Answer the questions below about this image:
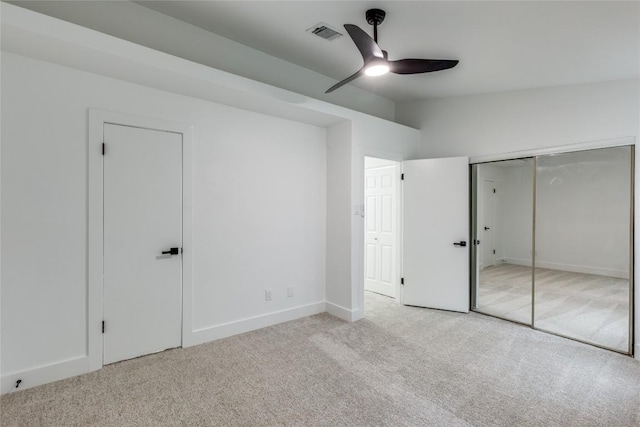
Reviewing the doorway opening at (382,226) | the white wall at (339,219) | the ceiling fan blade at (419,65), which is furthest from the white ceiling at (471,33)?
the doorway opening at (382,226)

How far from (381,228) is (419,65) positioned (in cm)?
269

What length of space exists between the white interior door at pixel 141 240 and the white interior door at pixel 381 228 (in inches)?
116

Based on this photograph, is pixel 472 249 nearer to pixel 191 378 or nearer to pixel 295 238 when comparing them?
pixel 295 238

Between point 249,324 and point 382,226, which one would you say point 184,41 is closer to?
point 249,324

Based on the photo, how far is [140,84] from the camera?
8.77 ft

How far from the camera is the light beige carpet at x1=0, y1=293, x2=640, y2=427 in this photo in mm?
1959

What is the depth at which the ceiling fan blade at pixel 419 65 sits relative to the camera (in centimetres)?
249

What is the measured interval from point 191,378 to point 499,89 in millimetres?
4473

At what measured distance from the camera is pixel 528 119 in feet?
11.7

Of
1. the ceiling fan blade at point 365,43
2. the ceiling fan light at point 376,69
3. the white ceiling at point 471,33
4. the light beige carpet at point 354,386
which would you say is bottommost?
the light beige carpet at point 354,386

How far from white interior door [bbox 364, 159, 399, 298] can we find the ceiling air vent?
2100mm

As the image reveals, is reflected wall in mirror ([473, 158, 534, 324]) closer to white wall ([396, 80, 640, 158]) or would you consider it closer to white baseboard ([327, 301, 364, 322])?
white wall ([396, 80, 640, 158])

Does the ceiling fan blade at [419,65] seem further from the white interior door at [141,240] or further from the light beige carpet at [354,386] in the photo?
the light beige carpet at [354,386]

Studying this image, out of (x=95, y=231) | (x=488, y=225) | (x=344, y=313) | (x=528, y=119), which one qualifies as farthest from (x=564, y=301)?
(x=95, y=231)
